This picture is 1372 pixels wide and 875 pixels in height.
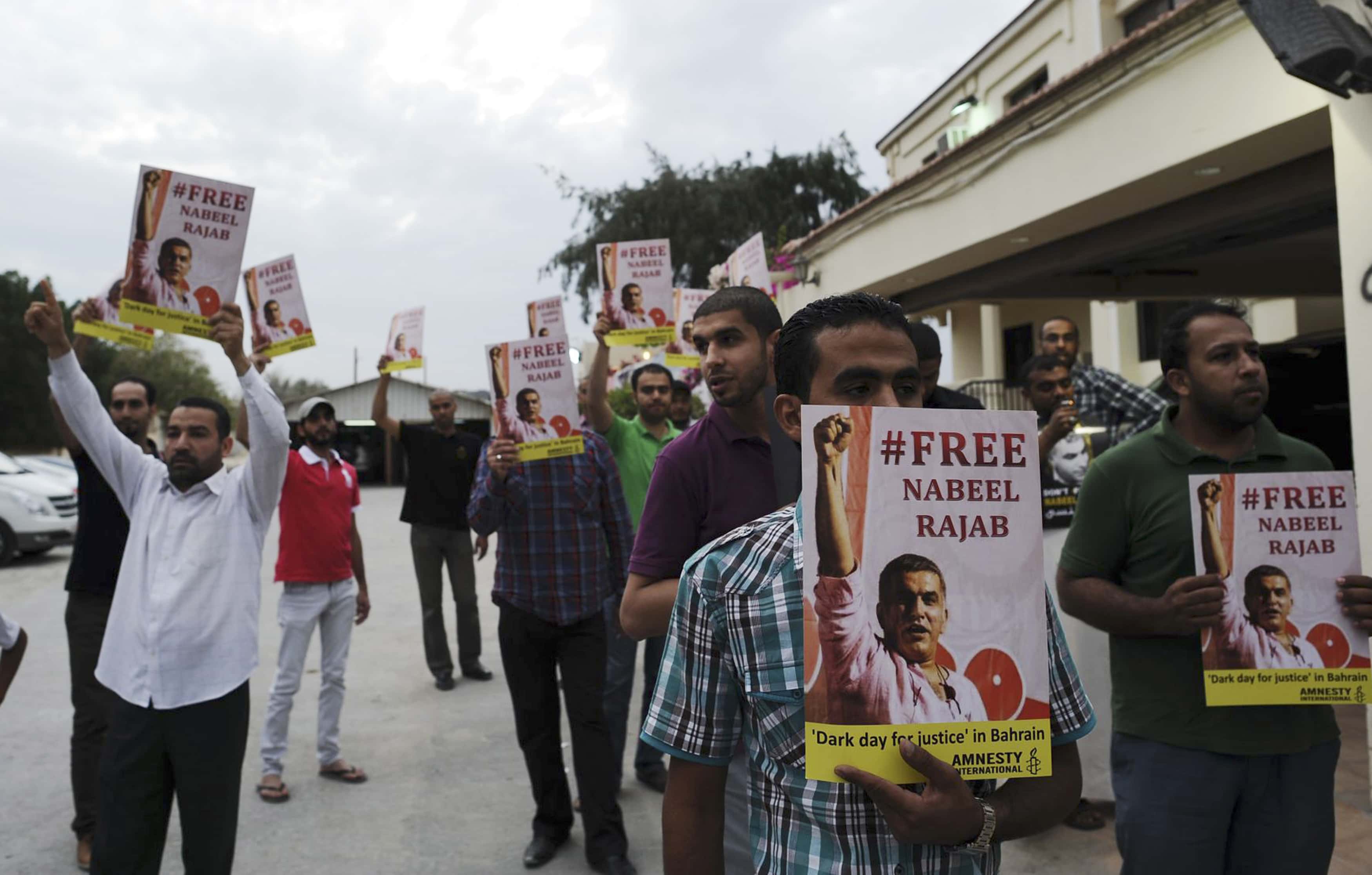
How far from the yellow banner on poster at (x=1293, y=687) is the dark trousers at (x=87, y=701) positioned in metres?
4.20

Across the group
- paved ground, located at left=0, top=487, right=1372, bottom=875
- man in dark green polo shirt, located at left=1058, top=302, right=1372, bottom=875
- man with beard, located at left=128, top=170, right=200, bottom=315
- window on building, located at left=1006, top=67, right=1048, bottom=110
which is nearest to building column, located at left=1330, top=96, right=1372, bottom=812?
paved ground, located at left=0, top=487, right=1372, bottom=875

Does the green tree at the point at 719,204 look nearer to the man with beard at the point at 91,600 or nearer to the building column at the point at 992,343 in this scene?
the building column at the point at 992,343

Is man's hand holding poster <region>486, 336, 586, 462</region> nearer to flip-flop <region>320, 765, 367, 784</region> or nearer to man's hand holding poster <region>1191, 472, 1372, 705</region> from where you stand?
flip-flop <region>320, 765, 367, 784</region>

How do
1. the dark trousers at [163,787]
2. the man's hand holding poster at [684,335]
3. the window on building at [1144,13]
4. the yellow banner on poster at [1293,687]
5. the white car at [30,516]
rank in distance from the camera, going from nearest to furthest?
Result: the yellow banner on poster at [1293,687] → the dark trousers at [163,787] → the man's hand holding poster at [684,335] → the window on building at [1144,13] → the white car at [30,516]

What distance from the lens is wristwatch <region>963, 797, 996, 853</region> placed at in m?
1.31

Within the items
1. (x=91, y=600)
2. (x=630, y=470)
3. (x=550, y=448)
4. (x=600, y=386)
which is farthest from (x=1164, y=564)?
(x=91, y=600)

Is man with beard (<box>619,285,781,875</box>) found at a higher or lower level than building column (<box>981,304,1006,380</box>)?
lower

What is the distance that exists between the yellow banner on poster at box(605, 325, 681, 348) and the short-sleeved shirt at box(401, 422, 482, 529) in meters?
2.69

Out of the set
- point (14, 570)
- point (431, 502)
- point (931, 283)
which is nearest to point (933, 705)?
point (431, 502)

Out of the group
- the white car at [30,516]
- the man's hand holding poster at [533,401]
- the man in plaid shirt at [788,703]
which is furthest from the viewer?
the white car at [30,516]

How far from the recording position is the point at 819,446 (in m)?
1.26

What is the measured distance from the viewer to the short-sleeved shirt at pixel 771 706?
4.58 feet

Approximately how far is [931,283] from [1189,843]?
925cm

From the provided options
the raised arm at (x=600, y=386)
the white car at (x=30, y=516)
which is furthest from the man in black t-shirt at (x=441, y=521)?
the white car at (x=30, y=516)
